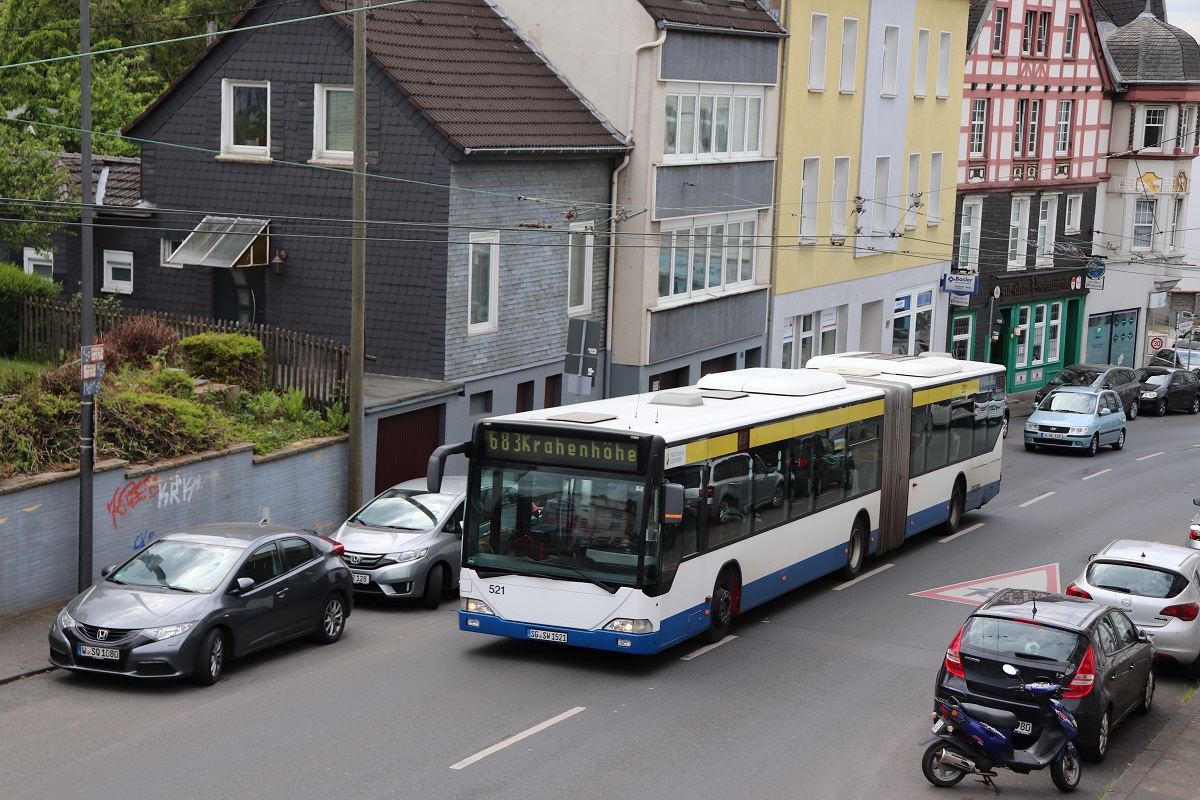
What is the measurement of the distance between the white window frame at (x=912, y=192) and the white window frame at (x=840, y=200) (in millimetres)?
4397

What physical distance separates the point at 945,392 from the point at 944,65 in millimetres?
22503

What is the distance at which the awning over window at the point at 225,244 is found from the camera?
1022 inches

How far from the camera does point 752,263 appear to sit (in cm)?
3572

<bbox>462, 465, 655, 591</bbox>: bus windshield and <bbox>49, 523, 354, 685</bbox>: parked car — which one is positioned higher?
<bbox>462, 465, 655, 591</bbox>: bus windshield

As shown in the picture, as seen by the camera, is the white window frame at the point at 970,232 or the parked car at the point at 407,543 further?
the white window frame at the point at 970,232

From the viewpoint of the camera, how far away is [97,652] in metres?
14.7

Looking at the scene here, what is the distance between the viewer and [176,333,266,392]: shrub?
23.0 meters

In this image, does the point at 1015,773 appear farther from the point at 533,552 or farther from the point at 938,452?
the point at 938,452

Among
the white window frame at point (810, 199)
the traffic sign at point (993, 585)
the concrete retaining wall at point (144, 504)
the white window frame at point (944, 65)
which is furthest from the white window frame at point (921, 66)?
the concrete retaining wall at point (144, 504)

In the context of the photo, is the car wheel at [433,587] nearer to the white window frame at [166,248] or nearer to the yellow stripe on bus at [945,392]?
the yellow stripe on bus at [945,392]

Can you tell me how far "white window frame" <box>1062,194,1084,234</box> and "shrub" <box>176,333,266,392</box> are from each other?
37164mm

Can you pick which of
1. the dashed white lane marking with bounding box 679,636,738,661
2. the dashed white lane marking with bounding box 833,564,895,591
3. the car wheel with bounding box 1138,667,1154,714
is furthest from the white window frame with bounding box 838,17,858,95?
the car wheel with bounding box 1138,667,1154,714

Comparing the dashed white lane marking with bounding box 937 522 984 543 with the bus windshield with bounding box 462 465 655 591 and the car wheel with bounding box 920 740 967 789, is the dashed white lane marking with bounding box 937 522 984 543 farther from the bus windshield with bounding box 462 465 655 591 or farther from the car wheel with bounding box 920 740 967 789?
the car wheel with bounding box 920 740 967 789

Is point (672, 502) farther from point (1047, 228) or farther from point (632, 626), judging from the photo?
point (1047, 228)
